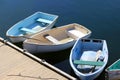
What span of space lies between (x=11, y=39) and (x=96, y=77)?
7.56m

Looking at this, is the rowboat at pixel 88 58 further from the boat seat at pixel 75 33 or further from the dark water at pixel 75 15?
the boat seat at pixel 75 33

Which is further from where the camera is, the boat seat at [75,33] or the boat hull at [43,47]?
the boat seat at [75,33]

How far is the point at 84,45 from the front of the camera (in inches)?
771

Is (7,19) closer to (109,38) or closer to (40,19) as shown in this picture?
(40,19)

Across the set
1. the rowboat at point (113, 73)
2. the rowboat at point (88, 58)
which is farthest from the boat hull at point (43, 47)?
the rowboat at point (113, 73)

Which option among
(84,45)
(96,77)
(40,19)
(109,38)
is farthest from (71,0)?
(96,77)

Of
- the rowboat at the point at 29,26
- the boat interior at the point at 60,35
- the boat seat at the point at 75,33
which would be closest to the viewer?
the boat interior at the point at 60,35

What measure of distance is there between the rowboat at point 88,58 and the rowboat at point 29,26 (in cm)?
396

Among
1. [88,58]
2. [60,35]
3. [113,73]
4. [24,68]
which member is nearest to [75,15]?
[60,35]

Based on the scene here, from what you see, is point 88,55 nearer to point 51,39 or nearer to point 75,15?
point 51,39

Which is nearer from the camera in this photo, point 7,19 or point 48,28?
point 48,28

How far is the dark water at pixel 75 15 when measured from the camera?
20.6 meters

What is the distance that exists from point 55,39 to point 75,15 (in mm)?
6175

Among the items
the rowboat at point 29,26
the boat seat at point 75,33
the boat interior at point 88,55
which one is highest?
the rowboat at point 29,26
